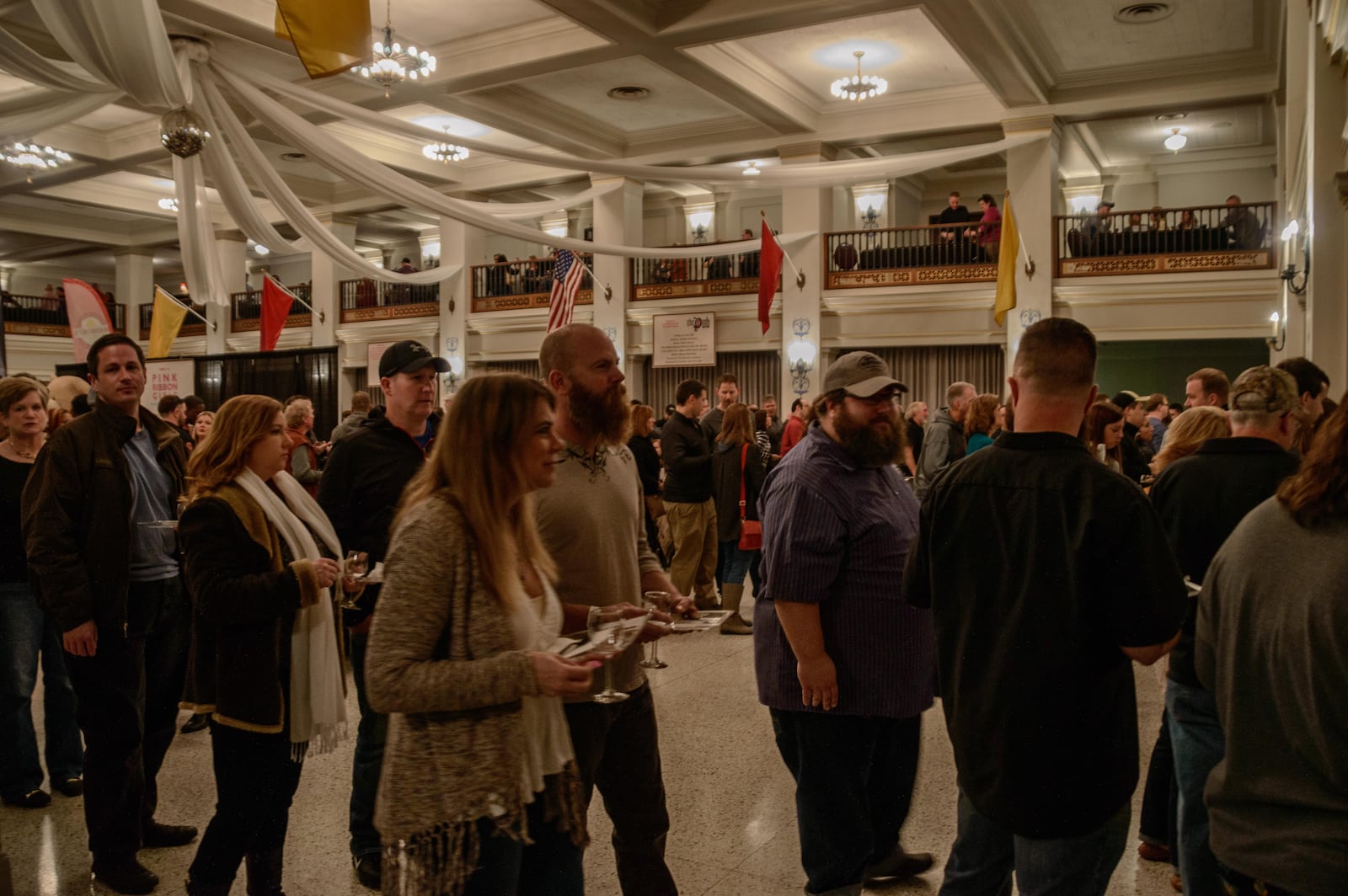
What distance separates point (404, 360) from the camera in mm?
3146

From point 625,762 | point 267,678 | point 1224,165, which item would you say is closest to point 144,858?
point 267,678

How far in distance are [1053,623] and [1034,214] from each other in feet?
42.8

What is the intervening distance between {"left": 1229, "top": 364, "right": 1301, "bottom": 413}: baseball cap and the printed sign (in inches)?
523

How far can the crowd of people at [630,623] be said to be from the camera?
1650mm

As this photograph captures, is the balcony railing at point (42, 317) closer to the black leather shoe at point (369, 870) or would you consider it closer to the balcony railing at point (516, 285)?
the balcony railing at point (516, 285)

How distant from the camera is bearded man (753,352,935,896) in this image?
2.49 metres

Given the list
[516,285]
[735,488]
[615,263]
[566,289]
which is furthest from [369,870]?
[516,285]

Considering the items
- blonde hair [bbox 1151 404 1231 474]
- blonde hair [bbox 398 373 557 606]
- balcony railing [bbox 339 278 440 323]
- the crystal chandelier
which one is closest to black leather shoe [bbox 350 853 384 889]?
blonde hair [bbox 398 373 557 606]

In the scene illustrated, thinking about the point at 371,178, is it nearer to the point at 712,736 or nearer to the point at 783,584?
the point at 712,736

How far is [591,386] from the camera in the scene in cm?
235

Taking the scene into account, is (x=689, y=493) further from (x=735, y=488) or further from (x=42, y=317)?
(x=42, y=317)

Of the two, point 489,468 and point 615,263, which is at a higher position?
point 615,263

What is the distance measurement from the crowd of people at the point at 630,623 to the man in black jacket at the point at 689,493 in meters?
3.43

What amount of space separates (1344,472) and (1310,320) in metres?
6.02
